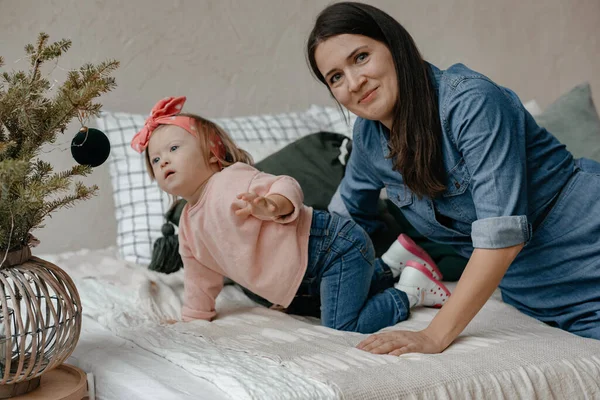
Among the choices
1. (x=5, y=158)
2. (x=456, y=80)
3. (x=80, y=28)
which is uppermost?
(x=80, y=28)

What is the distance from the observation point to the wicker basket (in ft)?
3.31

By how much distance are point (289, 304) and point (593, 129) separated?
46.7 inches

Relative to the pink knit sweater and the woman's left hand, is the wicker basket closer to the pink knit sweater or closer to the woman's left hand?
the pink knit sweater

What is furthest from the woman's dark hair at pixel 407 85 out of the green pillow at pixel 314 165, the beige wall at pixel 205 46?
the beige wall at pixel 205 46

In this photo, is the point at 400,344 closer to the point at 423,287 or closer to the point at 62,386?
the point at 423,287

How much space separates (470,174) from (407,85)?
21 centimetres

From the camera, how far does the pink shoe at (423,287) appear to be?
1.60 metres

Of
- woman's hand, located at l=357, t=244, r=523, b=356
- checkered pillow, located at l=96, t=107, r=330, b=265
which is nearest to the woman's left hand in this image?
woman's hand, located at l=357, t=244, r=523, b=356

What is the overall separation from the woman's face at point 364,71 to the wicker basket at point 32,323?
2.17 ft

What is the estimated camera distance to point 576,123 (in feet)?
7.11

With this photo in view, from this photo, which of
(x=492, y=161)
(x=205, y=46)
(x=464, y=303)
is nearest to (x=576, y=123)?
(x=492, y=161)

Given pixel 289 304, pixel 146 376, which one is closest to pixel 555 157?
pixel 289 304

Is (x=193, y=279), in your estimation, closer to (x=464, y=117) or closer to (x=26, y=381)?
(x=26, y=381)

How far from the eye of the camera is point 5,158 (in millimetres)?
1012
